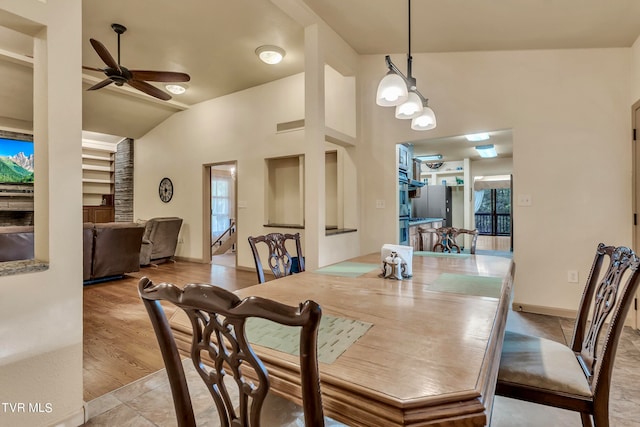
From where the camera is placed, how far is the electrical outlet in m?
3.17

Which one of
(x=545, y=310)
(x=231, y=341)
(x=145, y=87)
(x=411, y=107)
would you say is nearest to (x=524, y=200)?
(x=545, y=310)

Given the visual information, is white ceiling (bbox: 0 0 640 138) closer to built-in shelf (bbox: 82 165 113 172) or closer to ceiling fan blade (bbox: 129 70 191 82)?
ceiling fan blade (bbox: 129 70 191 82)

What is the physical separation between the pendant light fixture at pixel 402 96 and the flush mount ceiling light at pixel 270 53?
8.29 feet

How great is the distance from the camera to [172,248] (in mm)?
6223

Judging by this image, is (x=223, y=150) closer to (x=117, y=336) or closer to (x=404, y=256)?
(x=117, y=336)

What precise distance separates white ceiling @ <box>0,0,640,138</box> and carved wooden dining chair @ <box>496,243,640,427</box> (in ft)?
6.90

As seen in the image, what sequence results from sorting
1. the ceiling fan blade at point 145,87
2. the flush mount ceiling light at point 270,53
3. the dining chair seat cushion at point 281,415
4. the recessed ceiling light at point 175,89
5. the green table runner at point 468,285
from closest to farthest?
the dining chair seat cushion at point 281,415 < the green table runner at point 468,285 < the ceiling fan blade at point 145,87 < the flush mount ceiling light at point 270,53 < the recessed ceiling light at point 175,89

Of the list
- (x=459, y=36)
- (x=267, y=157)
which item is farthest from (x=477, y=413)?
(x=267, y=157)

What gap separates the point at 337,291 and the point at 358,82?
3.18 metres

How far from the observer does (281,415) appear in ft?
3.27

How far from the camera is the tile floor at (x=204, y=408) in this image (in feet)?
5.40

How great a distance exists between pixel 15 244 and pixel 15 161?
479 cm

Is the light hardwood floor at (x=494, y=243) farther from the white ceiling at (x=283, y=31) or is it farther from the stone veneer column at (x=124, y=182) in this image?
the stone veneer column at (x=124, y=182)

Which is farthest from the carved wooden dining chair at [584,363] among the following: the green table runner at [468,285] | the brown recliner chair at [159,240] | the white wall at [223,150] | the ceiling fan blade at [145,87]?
the brown recliner chair at [159,240]
